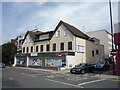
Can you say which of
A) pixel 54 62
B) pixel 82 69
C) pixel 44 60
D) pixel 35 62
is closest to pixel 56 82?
pixel 82 69

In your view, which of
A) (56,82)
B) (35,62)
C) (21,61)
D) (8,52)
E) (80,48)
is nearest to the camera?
(56,82)

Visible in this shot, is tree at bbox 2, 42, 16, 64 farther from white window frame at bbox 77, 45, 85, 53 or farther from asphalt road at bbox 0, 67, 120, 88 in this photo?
asphalt road at bbox 0, 67, 120, 88

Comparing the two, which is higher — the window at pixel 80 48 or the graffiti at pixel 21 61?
the window at pixel 80 48

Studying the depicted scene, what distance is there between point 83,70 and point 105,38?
1232 inches

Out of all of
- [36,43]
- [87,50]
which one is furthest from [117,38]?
[36,43]

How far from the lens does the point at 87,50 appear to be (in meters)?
30.0

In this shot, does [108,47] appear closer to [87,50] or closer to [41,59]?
[87,50]

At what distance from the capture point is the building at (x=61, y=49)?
84.2 feet

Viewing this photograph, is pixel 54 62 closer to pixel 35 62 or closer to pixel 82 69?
pixel 35 62

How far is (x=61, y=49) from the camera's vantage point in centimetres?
2864

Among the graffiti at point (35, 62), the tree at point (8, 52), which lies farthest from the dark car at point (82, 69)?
the tree at point (8, 52)

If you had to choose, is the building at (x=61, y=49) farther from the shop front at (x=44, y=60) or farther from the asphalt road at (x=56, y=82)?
the asphalt road at (x=56, y=82)

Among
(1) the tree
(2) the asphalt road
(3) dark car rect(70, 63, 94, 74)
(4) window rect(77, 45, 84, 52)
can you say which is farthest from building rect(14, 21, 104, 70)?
(2) the asphalt road

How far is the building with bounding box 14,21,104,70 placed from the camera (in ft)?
84.2
